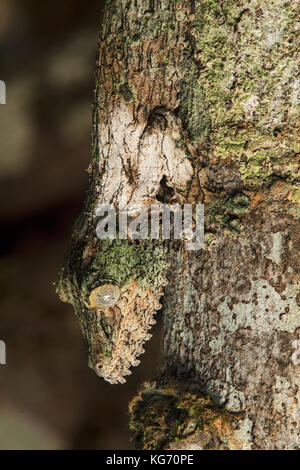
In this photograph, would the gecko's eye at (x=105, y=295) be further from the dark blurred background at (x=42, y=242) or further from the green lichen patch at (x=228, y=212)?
the dark blurred background at (x=42, y=242)

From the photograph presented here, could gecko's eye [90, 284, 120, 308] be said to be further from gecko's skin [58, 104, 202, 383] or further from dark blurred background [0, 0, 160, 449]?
dark blurred background [0, 0, 160, 449]

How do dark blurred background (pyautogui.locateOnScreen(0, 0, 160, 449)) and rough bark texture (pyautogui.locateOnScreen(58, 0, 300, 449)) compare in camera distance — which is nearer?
rough bark texture (pyautogui.locateOnScreen(58, 0, 300, 449))

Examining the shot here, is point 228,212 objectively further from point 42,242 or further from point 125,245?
point 42,242

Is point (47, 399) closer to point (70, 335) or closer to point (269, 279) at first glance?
point (70, 335)

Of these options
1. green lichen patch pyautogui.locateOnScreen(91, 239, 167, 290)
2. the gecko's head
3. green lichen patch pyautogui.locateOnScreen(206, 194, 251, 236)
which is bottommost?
the gecko's head

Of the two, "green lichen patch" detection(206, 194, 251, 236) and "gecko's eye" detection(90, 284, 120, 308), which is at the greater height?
"green lichen patch" detection(206, 194, 251, 236)


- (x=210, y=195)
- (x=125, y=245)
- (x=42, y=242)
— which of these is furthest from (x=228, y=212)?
(x=42, y=242)

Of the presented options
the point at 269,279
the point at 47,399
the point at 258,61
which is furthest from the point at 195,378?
the point at 47,399

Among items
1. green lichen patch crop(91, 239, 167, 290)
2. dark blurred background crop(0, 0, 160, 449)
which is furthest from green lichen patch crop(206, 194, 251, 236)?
dark blurred background crop(0, 0, 160, 449)
